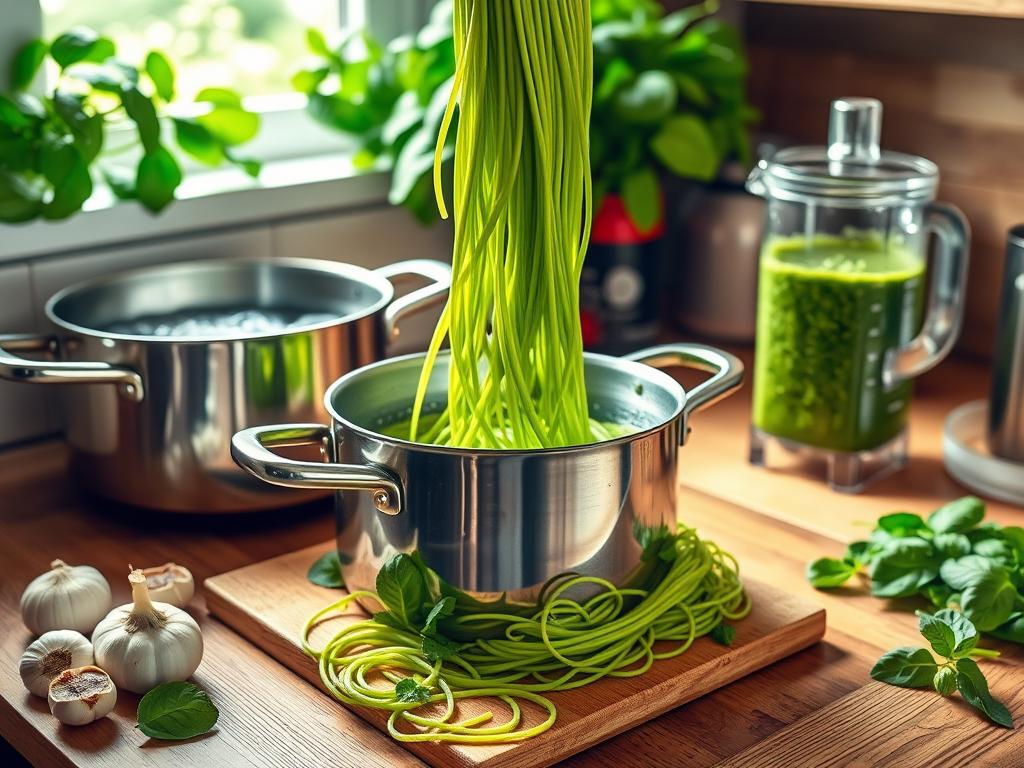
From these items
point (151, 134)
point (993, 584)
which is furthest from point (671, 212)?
point (993, 584)

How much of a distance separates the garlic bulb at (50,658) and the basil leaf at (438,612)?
0.74 feet

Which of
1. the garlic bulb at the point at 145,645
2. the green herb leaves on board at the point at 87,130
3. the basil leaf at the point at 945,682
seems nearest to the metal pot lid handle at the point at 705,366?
the basil leaf at the point at 945,682

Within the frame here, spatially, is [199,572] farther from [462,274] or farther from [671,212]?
[671,212]

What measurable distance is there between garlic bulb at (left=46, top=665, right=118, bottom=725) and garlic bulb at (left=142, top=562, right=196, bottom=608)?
5.2 inches

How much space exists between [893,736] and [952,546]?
0.73ft

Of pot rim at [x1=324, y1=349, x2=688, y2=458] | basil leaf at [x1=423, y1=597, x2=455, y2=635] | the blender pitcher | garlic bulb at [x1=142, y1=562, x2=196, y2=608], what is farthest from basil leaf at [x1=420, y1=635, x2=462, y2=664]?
the blender pitcher

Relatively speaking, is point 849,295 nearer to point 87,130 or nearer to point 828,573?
point 828,573

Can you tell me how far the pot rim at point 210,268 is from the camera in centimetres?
104

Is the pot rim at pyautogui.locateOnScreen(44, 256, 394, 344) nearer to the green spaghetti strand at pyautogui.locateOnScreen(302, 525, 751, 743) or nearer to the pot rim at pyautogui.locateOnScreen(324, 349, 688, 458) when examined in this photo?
the pot rim at pyautogui.locateOnScreen(324, 349, 688, 458)

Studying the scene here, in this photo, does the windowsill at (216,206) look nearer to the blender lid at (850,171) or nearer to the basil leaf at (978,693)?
the blender lid at (850,171)

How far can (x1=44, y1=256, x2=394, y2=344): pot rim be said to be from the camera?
1.04 metres

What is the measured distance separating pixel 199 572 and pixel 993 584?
60cm

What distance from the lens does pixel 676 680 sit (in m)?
0.86

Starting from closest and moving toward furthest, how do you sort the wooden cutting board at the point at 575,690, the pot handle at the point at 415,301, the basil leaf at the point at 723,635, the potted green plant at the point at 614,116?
the wooden cutting board at the point at 575,690, the basil leaf at the point at 723,635, the pot handle at the point at 415,301, the potted green plant at the point at 614,116
